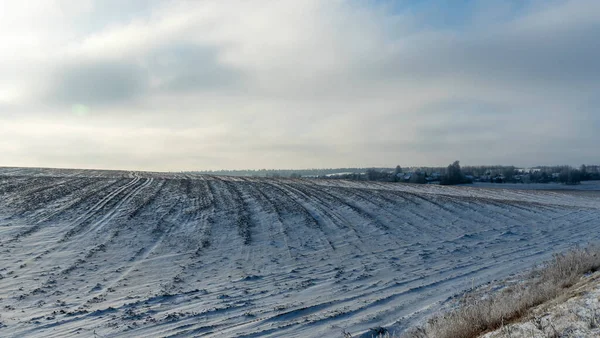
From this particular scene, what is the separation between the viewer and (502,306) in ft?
27.2

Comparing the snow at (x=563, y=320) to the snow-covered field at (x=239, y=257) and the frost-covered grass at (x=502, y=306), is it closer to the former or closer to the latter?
the frost-covered grass at (x=502, y=306)

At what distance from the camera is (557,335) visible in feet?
20.2

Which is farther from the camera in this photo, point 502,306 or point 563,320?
point 502,306

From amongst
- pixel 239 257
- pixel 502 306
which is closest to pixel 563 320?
pixel 502 306

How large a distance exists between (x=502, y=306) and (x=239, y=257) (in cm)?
903

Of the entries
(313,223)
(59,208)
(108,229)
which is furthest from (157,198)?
(313,223)

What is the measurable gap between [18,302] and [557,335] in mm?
10621

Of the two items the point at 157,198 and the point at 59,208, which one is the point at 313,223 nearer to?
the point at 157,198

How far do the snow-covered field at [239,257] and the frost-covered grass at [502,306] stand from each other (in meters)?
1.07

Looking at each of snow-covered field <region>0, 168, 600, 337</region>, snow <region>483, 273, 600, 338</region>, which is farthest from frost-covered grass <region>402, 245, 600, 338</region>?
snow-covered field <region>0, 168, 600, 337</region>

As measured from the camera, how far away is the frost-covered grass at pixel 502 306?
7.72 metres

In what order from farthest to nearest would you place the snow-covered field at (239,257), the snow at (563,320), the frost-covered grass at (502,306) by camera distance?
the snow-covered field at (239,257), the frost-covered grass at (502,306), the snow at (563,320)

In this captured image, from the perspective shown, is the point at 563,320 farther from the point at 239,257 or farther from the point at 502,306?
the point at 239,257

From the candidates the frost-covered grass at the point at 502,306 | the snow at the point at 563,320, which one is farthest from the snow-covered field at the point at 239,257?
the snow at the point at 563,320
